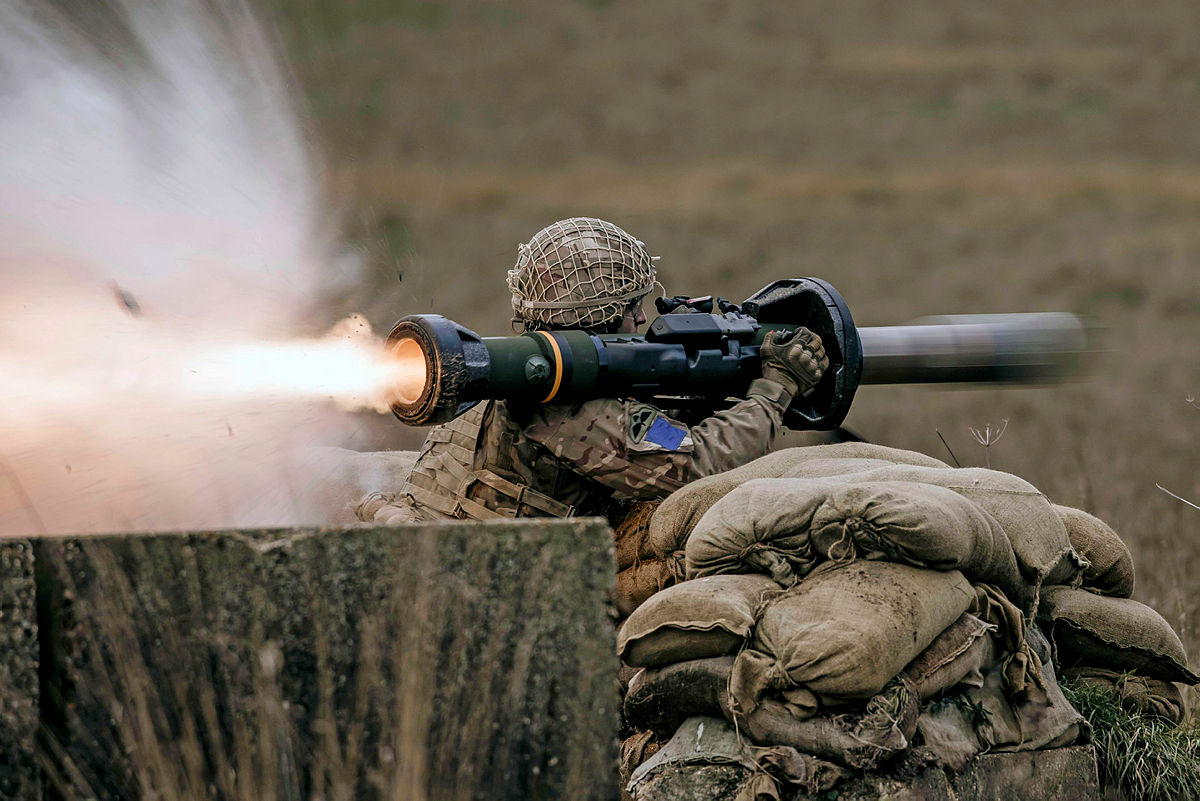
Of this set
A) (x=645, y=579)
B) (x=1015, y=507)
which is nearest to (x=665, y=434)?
(x=645, y=579)

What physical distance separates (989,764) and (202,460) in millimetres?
2118

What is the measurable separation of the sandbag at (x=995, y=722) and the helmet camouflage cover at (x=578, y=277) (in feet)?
4.91

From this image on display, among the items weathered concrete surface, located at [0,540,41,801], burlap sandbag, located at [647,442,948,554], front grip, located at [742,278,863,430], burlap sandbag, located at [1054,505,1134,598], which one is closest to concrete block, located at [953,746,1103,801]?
burlap sandbag, located at [1054,505,1134,598]

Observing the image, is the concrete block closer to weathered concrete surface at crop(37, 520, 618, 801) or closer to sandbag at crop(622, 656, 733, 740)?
sandbag at crop(622, 656, 733, 740)

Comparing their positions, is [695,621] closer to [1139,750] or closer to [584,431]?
[584,431]

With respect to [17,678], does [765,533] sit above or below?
above

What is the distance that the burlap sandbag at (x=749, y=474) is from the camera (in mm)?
3604

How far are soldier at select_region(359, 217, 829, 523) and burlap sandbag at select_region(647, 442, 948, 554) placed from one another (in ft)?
0.32

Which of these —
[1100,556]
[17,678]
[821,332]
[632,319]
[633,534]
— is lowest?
[17,678]

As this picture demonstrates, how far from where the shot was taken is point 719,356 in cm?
386

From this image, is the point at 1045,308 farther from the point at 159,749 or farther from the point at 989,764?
the point at 159,749

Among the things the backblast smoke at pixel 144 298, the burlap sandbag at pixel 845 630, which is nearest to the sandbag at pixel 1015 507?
the burlap sandbag at pixel 845 630

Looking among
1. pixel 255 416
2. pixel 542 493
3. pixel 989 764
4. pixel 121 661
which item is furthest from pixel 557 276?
pixel 121 661

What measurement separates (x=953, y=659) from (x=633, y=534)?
106cm
